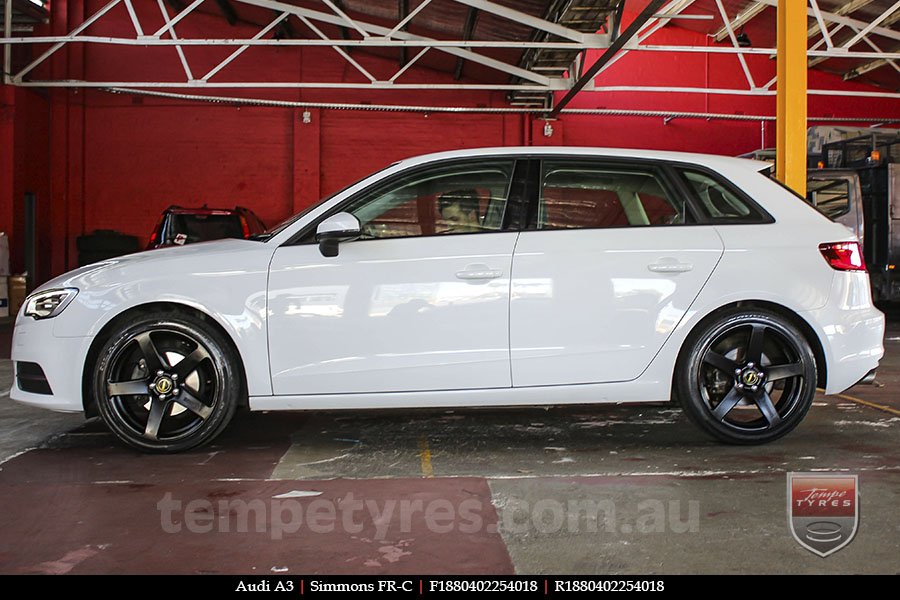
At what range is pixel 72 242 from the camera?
737 inches

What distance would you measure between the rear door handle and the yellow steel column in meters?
2.87

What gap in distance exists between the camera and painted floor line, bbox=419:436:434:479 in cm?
394

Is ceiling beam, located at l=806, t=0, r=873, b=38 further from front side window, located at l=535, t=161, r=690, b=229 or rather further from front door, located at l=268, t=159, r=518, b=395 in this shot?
front door, located at l=268, t=159, r=518, b=395

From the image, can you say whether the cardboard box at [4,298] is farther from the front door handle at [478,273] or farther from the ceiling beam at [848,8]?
the ceiling beam at [848,8]

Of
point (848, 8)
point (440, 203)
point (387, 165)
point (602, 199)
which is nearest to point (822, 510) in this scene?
point (602, 199)

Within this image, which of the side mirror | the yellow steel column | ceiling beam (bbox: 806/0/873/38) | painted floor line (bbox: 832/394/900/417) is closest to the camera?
the side mirror

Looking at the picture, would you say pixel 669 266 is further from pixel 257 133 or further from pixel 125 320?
pixel 257 133

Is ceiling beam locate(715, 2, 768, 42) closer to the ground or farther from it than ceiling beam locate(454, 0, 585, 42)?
farther from it

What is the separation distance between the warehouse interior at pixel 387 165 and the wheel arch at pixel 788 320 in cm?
Answer: 41

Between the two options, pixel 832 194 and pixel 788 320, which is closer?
pixel 788 320

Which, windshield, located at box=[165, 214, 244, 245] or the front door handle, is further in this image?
windshield, located at box=[165, 214, 244, 245]

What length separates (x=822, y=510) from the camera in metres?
3.42

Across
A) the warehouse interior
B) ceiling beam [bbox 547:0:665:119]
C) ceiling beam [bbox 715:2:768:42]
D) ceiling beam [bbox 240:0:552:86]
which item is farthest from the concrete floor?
ceiling beam [bbox 715:2:768:42]

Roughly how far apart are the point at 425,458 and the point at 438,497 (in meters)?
0.76
